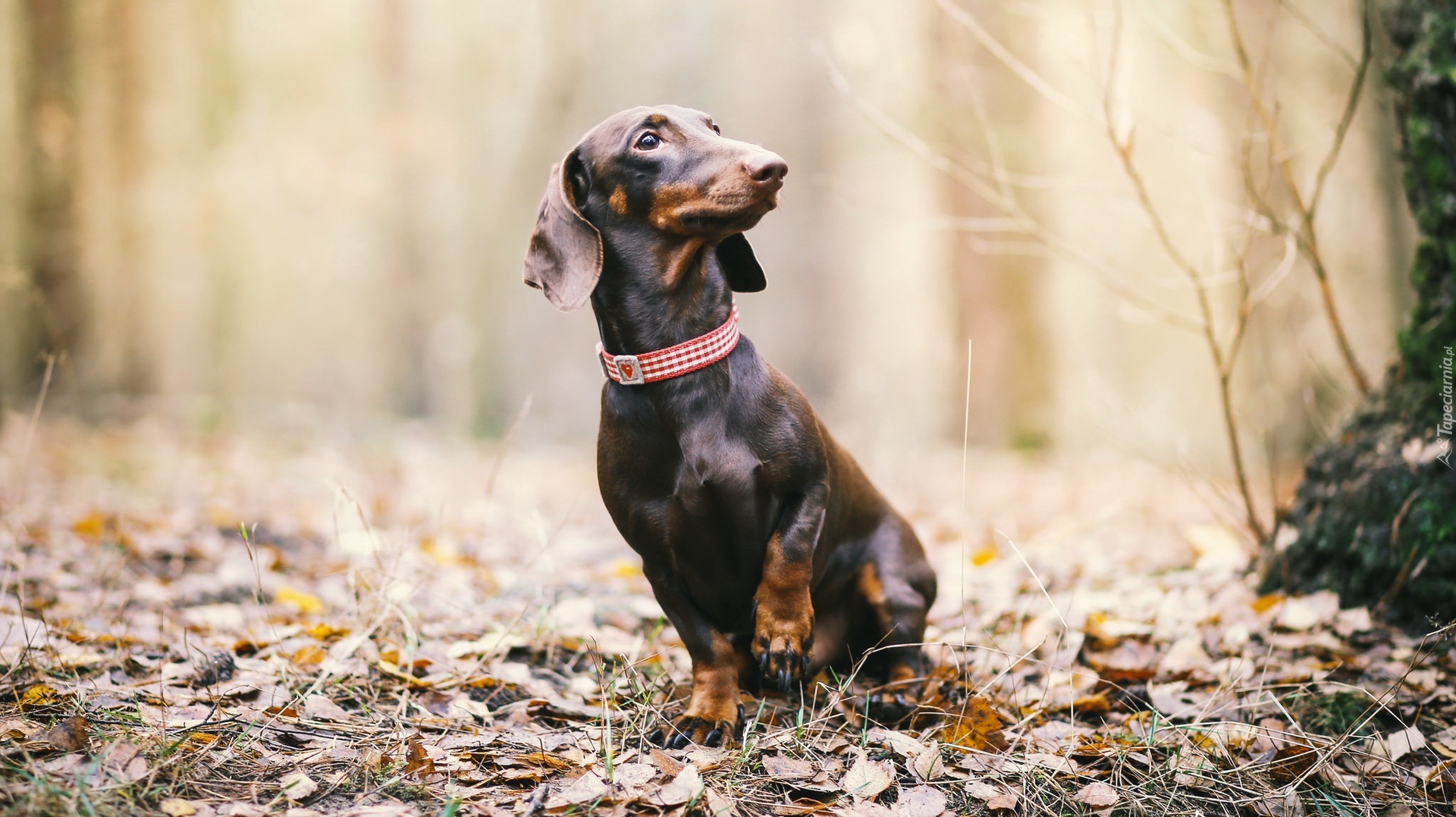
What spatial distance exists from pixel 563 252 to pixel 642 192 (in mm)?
261

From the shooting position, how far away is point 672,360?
2.46m

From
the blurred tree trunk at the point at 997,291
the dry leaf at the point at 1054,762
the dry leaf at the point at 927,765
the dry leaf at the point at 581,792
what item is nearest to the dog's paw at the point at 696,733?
the dry leaf at the point at 581,792

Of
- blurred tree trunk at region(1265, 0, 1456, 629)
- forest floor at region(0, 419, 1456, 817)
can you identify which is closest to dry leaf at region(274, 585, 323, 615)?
forest floor at region(0, 419, 1456, 817)

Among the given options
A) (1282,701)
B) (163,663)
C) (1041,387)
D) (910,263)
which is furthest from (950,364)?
(910,263)

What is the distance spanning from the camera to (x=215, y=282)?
50.1 feet

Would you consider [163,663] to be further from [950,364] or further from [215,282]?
[215,282]

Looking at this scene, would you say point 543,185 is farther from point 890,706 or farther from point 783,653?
point 783,653

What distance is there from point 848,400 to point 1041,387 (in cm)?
395

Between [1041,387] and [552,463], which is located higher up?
[1041,387]

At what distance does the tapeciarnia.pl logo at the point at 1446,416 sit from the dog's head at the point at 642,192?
8.30 ft

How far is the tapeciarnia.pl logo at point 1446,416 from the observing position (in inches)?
128

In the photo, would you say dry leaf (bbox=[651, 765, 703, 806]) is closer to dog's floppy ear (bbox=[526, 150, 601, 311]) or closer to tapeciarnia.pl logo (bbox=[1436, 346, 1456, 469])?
dog's floppy ear (bbox=[526, 150, 601, 311])

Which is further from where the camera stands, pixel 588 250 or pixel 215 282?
pixel 215 282

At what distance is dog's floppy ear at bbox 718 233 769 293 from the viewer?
279 cm
